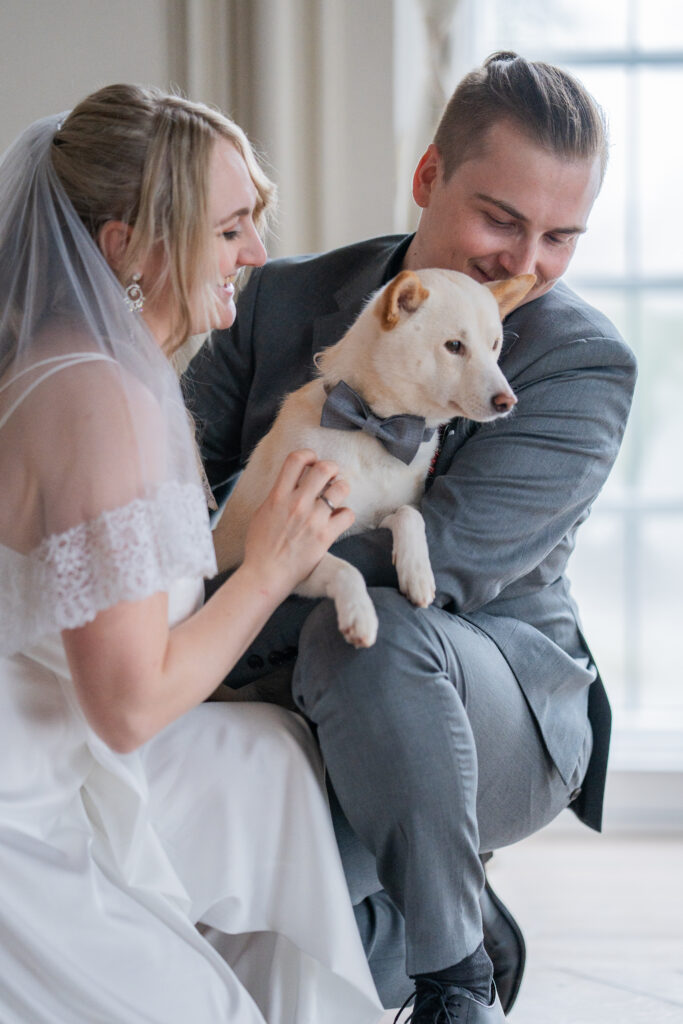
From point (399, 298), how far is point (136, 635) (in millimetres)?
622

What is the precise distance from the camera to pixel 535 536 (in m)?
1.52

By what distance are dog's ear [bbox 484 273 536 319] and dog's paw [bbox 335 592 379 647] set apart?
53cm

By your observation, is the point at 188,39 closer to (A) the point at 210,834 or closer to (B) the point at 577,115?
(B) the point at 577,115

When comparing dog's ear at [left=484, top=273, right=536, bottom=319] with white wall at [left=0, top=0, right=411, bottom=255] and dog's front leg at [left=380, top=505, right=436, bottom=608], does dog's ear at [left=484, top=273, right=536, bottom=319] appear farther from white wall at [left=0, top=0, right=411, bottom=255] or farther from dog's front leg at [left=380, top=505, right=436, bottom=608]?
white wall at [left=0, top=0, right=411, bottom=255]

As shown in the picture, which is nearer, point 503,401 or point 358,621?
point 358,621

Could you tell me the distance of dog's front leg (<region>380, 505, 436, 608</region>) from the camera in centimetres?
134

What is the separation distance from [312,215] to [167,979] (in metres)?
1.82

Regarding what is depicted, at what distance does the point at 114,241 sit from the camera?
1293 millimetres

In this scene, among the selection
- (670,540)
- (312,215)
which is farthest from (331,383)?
(670,540)

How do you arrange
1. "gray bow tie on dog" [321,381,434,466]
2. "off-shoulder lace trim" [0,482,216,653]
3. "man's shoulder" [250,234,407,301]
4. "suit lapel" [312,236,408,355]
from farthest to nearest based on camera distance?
1. "man's shoulder" [250,234,407,301]
2. "suit lapel" [312,236,408,355]
3. "gray bow tie on dog" [321,381,434,466]
4. "off-shoulder lace trim" [0,482,216,653]

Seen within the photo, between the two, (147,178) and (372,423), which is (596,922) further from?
(147,178)

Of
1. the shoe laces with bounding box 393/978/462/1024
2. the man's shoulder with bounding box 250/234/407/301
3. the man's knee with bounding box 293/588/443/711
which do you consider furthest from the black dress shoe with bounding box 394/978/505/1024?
the man's shoulder with bounding box 250/234/407/301

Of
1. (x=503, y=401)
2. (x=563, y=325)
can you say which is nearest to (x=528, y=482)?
(x=503, y=401)

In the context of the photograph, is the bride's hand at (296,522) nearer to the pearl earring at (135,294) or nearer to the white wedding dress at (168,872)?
the white wedding dress at (168,872)
